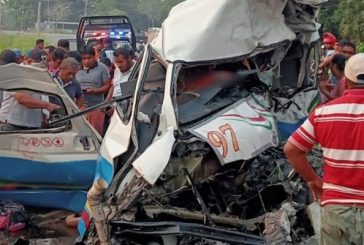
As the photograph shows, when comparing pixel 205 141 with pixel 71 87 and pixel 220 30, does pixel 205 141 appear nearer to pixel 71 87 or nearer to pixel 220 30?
pixel 220 30

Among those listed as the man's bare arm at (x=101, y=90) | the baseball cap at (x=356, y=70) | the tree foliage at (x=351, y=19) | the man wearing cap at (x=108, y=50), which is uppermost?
the baseball cap at (x=356, y=70)

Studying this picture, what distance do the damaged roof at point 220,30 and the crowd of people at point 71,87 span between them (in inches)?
52.7

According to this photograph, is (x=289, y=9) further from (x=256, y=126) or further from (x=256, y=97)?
(x=256, y=126)

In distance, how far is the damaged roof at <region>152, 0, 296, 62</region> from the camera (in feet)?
17.9

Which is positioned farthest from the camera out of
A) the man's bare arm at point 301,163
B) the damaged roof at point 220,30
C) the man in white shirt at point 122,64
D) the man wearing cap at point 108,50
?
the man wearing cap at point 108,50

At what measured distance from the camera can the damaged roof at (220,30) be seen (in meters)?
5.45

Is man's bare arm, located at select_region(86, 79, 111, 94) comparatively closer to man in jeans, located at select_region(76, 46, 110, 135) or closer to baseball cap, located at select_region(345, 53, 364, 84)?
man in jeans, located at select_region(76, 46, 110, 135)

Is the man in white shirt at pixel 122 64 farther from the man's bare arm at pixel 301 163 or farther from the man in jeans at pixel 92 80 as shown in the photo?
the man's bare arm at pixel 301 163

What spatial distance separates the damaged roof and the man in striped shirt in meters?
1.95

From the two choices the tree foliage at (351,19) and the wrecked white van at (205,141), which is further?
the tree foliage at (351,19)

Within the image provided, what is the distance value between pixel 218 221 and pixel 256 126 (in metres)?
0.77

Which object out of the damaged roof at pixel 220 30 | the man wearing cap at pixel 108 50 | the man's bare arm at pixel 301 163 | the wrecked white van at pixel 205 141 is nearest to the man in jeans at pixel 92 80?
the man wearing cap at pixel 108 50

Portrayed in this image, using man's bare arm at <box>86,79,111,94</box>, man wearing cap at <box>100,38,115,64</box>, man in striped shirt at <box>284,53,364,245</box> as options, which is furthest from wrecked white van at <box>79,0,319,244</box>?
man wearing cap at <box>100,38,115,64</box>

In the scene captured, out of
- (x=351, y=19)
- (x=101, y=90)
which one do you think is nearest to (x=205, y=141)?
(x=101, y=90)
